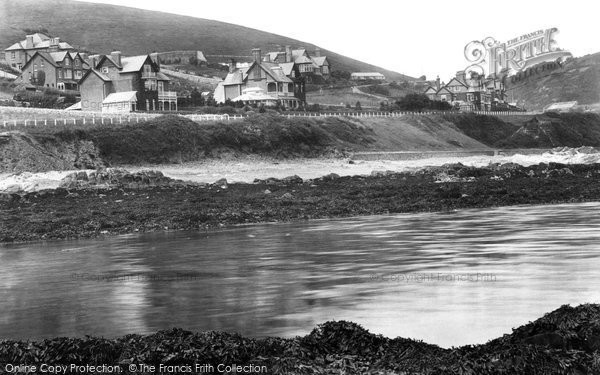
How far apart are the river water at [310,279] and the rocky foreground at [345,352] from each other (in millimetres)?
1715

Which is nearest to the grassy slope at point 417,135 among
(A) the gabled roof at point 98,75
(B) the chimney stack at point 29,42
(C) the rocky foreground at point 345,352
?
(A) the gabled roof at point 98,75

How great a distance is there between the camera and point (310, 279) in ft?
55.9

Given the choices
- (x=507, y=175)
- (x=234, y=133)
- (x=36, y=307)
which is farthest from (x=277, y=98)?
(x=36, y=307)

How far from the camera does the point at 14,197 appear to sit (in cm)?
3694

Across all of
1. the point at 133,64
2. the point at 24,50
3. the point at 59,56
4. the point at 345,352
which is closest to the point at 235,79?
the point at 133,64

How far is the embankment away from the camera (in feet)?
174

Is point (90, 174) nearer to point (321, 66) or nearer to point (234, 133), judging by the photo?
point (234, 133)

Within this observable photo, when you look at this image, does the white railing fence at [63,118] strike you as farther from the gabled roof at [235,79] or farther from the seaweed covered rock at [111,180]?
the gabled roof at [235,79]

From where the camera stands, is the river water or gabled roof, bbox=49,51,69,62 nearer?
the river water

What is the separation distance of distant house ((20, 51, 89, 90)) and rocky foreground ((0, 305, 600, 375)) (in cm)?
11203

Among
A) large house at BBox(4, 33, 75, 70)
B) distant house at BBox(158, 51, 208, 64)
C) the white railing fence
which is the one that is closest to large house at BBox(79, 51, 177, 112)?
the white railing fence

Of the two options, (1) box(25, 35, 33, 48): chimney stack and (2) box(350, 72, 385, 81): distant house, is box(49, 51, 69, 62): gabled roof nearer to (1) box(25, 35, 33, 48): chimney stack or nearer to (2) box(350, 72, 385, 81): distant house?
(1) box(25, 35, 33, 48): chimney stack

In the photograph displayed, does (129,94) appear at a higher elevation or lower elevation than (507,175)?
higher

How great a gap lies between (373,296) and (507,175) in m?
33.3
